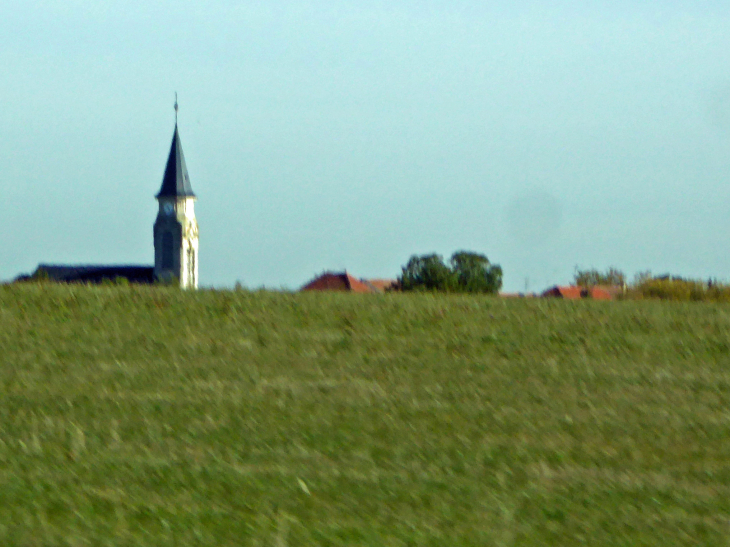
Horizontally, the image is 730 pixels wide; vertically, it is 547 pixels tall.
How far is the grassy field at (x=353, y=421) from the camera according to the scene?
662 centimetres

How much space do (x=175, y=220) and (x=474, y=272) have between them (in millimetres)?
57826

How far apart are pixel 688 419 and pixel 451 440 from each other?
283 centimetres

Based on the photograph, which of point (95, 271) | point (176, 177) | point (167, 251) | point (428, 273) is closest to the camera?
point (428, 273)

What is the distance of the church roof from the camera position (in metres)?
108

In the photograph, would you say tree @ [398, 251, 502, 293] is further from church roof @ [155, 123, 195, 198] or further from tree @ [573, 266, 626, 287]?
church roof @ [155, 123, 195, 198]

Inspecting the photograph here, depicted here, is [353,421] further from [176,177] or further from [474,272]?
[176,177]

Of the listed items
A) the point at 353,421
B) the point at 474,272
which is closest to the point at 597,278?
the point at 474,272

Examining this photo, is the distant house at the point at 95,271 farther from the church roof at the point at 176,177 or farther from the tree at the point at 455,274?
the tree at the point at 455,274

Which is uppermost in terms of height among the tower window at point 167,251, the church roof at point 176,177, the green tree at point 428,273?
the church roof at point 176,177

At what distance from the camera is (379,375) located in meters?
12.4

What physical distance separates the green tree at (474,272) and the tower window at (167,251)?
56.9 meters

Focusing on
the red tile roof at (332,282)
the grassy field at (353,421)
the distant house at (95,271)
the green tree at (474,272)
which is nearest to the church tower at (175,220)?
the distant house at (95,271)

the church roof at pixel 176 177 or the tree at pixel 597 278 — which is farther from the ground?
the church roof at pixel 176 177

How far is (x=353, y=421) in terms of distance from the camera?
387 inches
